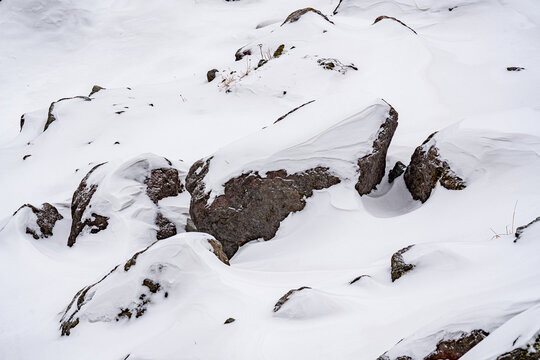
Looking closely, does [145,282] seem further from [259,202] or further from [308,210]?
[308,210]

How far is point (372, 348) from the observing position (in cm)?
173

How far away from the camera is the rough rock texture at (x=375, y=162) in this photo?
11.3 feet

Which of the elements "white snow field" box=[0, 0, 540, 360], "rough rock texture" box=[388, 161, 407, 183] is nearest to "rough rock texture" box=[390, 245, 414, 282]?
"white snow field" box=[0, 0, 540, 360]

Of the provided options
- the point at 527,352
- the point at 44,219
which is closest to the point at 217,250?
the point at 527,352

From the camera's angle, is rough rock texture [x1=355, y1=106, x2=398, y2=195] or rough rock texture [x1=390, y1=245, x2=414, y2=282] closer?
rough rock texture [x1=390, y1=245, x2=414, y2=282]

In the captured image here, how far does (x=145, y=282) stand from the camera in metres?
2.56

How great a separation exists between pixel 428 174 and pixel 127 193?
8.89 ft

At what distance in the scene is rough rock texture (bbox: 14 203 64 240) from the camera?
13.2 ft

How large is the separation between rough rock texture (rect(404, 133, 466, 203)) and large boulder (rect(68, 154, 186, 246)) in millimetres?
2157

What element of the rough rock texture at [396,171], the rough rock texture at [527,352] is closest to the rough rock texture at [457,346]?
the rough rock texture at [527,352]

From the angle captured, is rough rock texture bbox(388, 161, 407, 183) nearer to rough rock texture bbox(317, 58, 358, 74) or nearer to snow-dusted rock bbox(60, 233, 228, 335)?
snow-dusted rock bbox(60, 233, 228, 335)

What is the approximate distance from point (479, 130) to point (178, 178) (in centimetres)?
284

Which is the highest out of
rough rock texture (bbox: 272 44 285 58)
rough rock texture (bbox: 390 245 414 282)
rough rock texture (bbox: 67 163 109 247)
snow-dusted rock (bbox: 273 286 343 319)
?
rough rock texture (bbox: 390 245 414 282)

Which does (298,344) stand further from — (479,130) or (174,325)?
(479,130)
